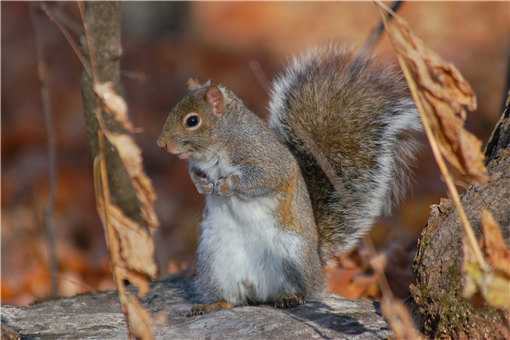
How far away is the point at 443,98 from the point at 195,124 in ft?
4.12

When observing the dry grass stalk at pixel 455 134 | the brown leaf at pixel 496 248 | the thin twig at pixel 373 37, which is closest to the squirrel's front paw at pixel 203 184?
the thin twig at pixel 373 37

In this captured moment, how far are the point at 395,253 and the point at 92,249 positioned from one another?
7.11 feet

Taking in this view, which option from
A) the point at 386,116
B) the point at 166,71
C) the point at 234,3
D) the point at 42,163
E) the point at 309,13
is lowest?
the point at 386,116

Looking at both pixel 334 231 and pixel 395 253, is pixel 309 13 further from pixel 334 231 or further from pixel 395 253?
pixel 334 231

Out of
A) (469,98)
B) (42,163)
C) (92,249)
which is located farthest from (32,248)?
(469,98)

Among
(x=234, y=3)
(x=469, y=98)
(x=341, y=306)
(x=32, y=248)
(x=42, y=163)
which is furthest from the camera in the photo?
(x=234, y=3)

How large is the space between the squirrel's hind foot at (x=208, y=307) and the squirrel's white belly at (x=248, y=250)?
2 cm

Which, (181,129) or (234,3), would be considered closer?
(181,129)

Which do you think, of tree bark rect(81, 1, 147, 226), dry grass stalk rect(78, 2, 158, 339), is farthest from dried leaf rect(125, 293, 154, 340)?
tree bark rect(81, 1, 147, 226)

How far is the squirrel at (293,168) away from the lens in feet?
9.29

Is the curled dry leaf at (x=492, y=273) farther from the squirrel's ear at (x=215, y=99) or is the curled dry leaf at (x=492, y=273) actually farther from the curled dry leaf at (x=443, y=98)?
the squirrel's ear at (x=215, y=99)

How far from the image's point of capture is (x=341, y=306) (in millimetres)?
2732

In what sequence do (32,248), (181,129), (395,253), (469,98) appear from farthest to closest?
1. (32,248)
2. (395,253)
3. (181,129)
4. (469,98)

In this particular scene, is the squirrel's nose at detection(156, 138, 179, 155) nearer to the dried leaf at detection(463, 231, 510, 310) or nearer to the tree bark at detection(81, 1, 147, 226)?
the tree bark at detection(81, 1, 147, 226)
